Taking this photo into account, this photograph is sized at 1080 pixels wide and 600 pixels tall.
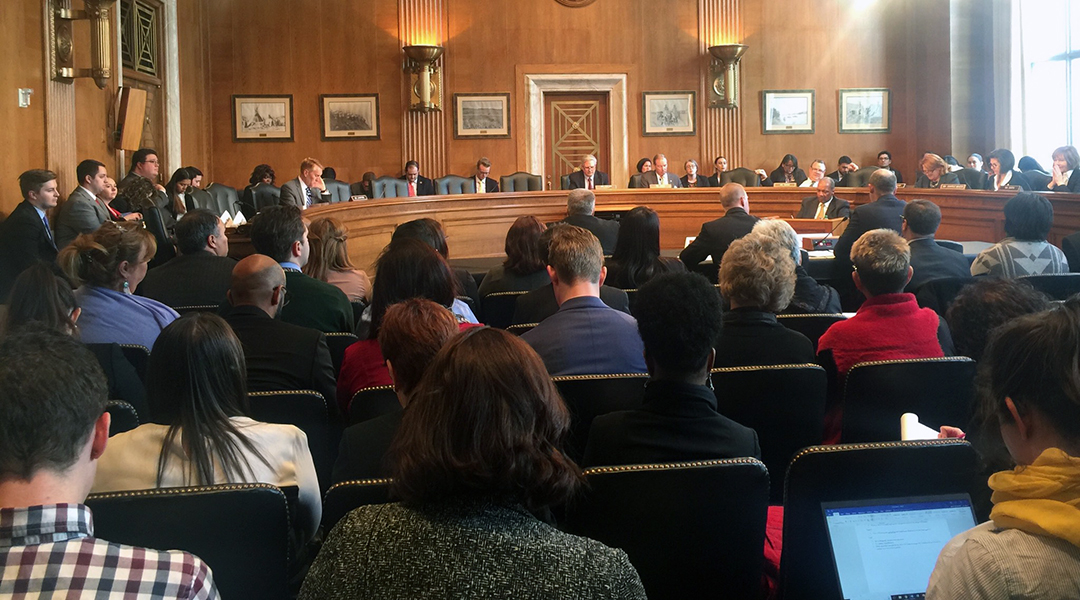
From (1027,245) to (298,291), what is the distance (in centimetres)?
364

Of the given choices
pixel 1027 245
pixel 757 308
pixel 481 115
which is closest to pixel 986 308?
pixel 757 308

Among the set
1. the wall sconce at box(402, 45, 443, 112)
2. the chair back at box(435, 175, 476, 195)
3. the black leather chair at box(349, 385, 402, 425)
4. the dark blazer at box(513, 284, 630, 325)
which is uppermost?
the wall sconce at box(402, 45, 443, 112)

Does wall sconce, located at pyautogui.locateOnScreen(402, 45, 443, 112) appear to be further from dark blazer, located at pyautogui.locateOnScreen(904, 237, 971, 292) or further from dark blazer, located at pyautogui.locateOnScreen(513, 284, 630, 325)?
dark blazer, located at pyautogui.locateOnScreen(513, 284, 630, 325)

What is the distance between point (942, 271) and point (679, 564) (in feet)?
→ 12.1

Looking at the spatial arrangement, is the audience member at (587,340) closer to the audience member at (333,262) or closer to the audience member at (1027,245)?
the audience member at (333,262)

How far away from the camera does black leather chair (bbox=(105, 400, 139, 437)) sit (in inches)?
101

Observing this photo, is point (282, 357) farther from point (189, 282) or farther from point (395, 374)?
point (189, 282)

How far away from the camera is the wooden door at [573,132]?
543 inches

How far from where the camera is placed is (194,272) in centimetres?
488

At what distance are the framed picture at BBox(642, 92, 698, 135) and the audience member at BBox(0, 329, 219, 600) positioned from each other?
12.7 metres

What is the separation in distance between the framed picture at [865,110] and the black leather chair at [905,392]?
11.8m

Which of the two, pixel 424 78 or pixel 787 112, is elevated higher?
pixel 424 78

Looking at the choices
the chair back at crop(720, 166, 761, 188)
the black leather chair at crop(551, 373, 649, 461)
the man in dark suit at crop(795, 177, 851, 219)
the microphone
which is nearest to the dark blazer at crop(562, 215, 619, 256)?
the microphone

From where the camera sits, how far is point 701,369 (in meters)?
2.35
